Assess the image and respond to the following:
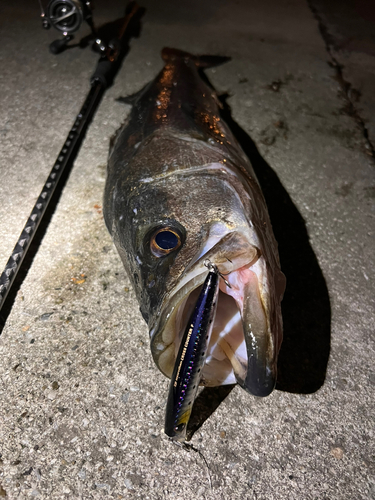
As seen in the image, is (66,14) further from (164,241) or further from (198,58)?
(164,241)

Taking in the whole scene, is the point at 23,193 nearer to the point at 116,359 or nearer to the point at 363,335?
the point at 116,359

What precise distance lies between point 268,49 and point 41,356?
4505 mm

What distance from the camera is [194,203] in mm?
1803

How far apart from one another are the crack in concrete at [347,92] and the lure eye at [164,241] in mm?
2534

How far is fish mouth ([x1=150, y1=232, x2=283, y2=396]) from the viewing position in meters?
1.42

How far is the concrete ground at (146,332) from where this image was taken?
1.76 metres

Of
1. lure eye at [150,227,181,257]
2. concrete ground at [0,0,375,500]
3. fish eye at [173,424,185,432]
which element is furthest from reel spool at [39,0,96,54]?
fish eye at [173,424,185,432]

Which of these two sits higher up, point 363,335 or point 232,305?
point 232,305

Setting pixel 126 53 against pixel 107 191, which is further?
pixel 126 53

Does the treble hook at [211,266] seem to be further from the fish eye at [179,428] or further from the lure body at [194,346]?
the fish eye at [179,428]

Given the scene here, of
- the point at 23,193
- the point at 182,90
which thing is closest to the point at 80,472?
the point at 23,193

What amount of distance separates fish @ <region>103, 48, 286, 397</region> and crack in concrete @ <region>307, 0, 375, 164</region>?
70.4 inches

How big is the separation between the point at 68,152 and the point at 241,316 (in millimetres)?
2223

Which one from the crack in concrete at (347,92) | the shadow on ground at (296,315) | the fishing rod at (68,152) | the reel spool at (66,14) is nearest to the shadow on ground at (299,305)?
the shadow on ground at (296,315)
